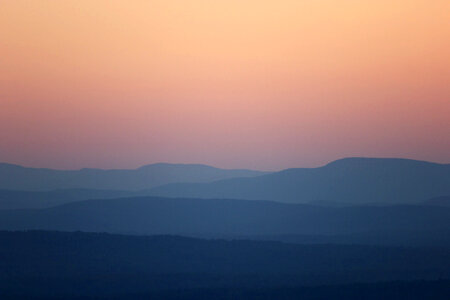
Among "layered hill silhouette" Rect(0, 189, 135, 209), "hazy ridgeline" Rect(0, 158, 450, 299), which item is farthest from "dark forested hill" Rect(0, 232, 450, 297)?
"layered hill silhouette" Rect(0, 189, 135, 209)

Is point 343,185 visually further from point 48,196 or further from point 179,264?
point 48,196

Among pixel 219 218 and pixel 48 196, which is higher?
pixel 48 196

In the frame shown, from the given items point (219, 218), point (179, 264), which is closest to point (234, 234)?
point (219, 218)

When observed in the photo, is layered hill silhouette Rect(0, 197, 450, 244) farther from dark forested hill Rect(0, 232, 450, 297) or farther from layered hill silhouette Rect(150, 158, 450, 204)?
dark forested hill Rect(0, 232, 450, 297)

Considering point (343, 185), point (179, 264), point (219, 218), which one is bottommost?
point (179, 264)

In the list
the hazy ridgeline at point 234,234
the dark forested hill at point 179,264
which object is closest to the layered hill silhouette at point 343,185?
the hazy ridgeline at point 234,234

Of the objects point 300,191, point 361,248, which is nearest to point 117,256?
point 361,248

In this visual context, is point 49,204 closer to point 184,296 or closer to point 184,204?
point 184,204

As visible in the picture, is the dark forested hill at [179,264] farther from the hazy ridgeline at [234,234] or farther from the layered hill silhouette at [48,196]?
the layered hill silhouette at [48,196]
